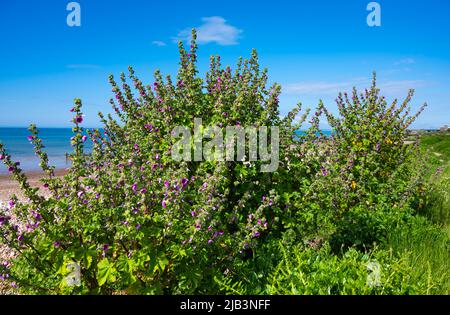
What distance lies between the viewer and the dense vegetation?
3332 mm

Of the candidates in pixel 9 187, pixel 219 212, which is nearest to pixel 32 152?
pixel 9 187

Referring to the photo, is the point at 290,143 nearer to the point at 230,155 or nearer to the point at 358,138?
the point at 230,155

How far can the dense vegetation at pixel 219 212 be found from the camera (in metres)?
3.33

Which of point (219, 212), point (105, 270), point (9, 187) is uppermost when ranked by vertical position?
point (219, 212)

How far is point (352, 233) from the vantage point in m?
5.21

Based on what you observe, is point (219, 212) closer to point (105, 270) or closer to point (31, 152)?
point (105, 270)

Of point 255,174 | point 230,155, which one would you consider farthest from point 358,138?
point 230,155

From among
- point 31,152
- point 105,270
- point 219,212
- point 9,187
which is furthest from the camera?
point 31,152

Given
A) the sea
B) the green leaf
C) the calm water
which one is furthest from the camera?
the calm water

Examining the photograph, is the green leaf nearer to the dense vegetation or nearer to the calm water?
the dense vegetation

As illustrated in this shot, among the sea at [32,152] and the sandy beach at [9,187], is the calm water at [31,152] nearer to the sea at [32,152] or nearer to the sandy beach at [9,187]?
the sea at [32,152]

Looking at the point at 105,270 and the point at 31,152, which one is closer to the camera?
the point at 105,270

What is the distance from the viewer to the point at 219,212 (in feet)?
13.4

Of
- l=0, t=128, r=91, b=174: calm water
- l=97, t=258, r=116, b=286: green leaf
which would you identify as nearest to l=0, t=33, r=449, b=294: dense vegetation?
l=97, t=258, r=116, b=286: green leaf
